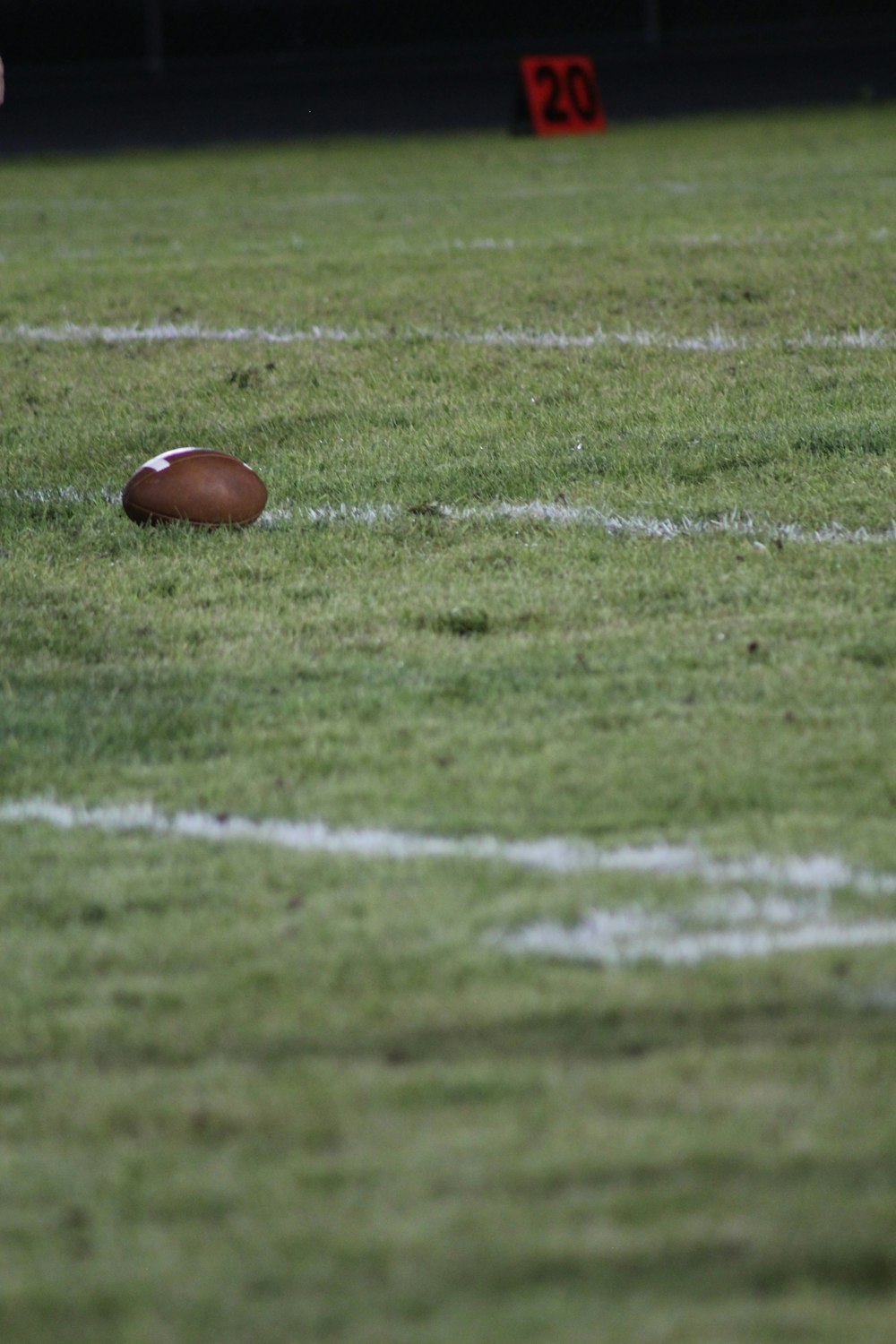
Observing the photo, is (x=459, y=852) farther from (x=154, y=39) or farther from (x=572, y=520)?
(x=154, y=39)

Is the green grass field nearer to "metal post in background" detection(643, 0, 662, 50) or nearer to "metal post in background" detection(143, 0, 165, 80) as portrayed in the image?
"metal post in background" detection(143, 0, 165, 80)

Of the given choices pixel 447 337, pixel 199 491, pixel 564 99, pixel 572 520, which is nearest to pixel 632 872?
pixel 572 520

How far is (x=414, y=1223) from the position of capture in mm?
2023

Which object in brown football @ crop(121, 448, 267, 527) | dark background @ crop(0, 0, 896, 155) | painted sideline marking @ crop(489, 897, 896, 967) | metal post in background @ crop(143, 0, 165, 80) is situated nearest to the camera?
painted sideline marking @ crop(489, 897, 896, 967)

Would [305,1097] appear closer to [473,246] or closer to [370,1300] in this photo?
[370,1300]

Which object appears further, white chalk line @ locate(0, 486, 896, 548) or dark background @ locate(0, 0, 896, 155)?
dark background @ locate(0, 0, 896, 155)

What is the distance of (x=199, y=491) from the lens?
16.6 feet

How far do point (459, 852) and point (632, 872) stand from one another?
0.28 meters

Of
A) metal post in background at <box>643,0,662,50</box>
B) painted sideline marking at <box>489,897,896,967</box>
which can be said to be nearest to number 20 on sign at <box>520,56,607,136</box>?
metal post in background at <box>643,0,662,50</box>

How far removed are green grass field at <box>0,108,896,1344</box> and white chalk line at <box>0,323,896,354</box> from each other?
7cm

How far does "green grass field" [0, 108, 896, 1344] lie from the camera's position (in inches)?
78.4

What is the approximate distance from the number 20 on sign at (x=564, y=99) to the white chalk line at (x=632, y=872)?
608 inches

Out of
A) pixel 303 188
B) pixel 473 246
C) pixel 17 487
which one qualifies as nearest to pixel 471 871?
pixel 17 487

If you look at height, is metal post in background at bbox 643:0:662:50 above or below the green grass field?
below
